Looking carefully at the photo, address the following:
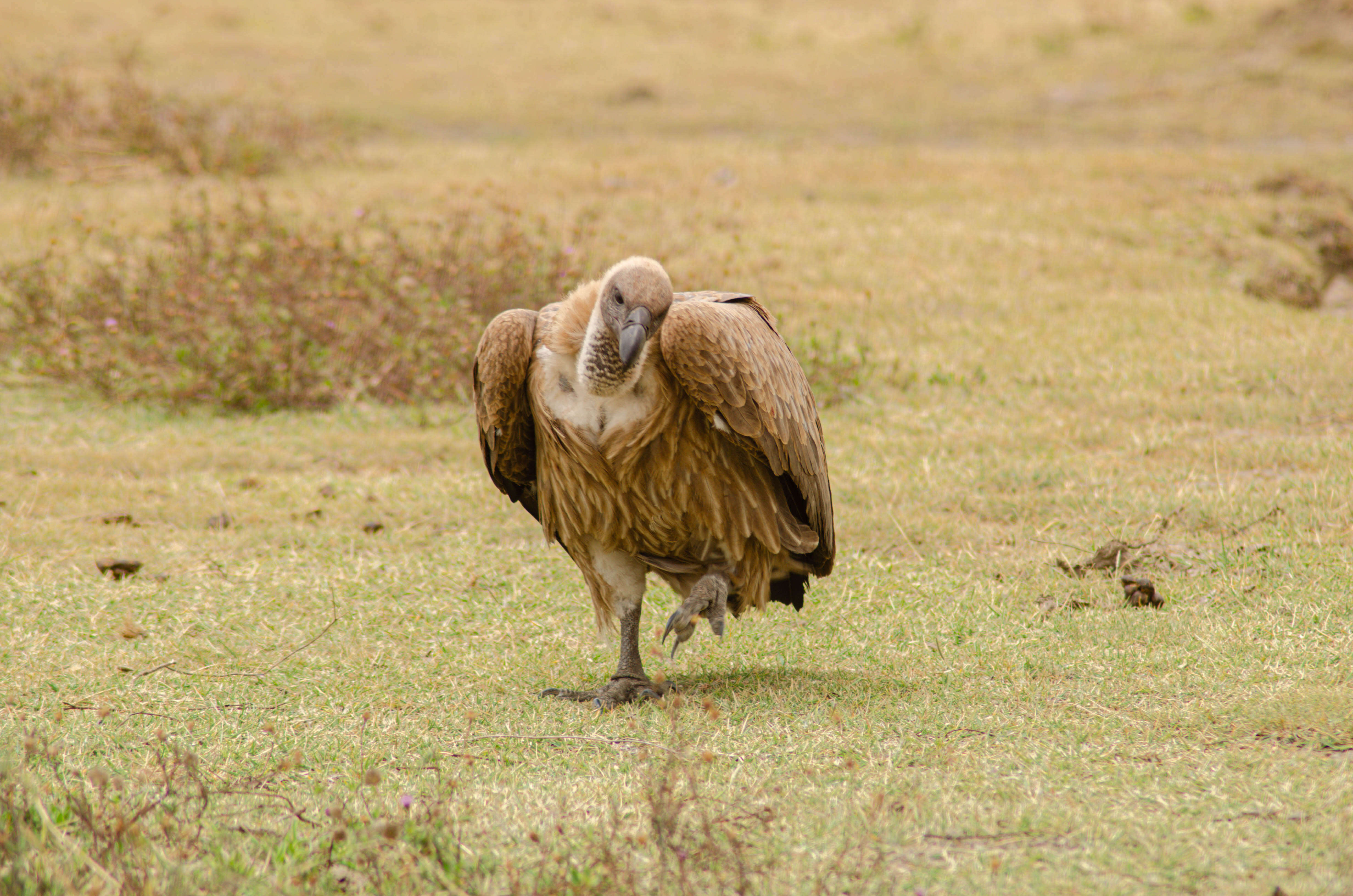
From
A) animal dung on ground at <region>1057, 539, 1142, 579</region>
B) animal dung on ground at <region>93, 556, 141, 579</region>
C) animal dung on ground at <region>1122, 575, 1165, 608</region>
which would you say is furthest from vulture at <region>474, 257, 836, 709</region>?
animal dung on ground at <region>93, 556, 141, 579</region>

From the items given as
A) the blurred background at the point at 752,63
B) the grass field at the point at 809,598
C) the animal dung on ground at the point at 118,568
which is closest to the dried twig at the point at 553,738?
the grass field at the point at 809,598

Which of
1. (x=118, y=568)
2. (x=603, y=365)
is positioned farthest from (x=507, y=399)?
(x=118, y=568)

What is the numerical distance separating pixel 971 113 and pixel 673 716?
736 inches

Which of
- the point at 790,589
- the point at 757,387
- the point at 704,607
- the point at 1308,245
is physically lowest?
the point at 790,589

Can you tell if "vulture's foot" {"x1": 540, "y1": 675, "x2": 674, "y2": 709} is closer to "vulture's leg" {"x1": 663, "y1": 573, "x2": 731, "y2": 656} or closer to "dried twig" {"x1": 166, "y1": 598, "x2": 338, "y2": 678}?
"vulture's leg" {"x1": 663, "y1": 573, "x2": 731, "y2": 656}

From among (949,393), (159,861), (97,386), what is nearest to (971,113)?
(949,393)

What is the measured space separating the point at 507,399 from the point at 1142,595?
2723mm

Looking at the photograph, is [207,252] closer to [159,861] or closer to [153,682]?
[153,682]

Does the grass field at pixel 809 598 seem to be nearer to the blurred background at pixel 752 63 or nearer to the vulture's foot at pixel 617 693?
the vulture's foot at pixel 617 693

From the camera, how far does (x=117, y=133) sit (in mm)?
14922

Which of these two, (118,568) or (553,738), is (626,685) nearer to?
(553,738)

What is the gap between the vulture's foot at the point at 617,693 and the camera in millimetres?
4699

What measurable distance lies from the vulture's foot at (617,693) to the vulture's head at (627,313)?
3.87 feet

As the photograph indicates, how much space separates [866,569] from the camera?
616 cm
